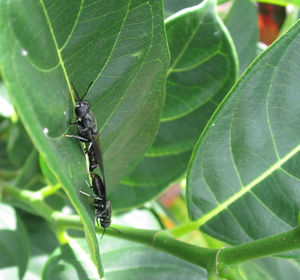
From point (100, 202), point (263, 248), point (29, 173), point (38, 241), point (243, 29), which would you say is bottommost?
point (263, 248)

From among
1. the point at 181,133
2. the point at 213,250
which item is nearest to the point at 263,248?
the point at 213,250

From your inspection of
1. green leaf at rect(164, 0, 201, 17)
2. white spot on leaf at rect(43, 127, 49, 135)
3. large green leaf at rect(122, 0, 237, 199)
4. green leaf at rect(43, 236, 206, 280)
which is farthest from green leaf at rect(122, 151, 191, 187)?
white spot on leaf at rect(43, 127, 49, 135)

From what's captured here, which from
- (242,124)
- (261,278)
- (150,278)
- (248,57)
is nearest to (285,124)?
(242,124)

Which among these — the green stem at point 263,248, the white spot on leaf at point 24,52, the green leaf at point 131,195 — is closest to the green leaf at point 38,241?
the green leaf at point 131,195

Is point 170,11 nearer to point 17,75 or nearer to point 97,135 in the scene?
point 97,135

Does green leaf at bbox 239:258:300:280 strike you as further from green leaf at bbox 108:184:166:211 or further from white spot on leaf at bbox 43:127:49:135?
white spot on leaf at bbox 43:127:49:135

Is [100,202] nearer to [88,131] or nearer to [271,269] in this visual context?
[88,131]
